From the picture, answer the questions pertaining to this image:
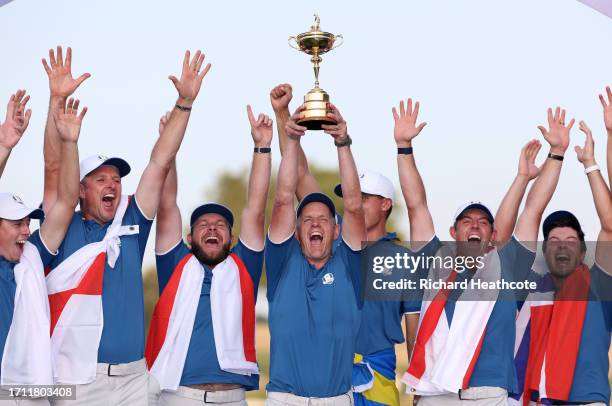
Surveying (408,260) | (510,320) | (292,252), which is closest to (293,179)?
(292,252)

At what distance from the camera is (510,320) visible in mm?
7820

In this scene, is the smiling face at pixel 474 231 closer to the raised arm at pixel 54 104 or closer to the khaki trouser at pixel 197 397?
the khaki trouser at pixel 197 397

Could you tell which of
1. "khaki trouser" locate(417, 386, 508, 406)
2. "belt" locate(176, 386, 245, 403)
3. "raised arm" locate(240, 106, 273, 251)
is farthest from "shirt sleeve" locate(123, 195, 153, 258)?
"khaki trouser" locate(417, 386, 508, 406)

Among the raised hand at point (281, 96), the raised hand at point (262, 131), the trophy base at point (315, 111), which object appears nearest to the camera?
the trophy base at point (315, 111)

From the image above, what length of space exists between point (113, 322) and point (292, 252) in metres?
1.31

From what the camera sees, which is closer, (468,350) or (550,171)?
(468,350)

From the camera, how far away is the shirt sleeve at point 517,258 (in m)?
8.09

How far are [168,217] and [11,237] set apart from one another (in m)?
1.23

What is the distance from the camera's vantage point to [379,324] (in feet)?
27.5

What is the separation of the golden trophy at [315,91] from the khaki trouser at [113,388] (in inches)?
81.7

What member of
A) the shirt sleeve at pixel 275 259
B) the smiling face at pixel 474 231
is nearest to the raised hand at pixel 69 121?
the shirt sleeve at pixel 275 259

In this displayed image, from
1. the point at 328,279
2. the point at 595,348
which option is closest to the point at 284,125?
the point at 328,279

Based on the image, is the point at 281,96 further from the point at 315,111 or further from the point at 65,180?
the point at 65,180

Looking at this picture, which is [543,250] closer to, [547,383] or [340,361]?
[547,383]
